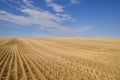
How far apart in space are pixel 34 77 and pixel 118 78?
186 inches

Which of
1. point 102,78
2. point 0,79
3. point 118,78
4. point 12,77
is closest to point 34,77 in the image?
point 12,77

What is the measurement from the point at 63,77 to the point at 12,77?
2.90 meters

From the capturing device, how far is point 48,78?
8.59 metres

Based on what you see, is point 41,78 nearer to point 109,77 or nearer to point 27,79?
point 27,79

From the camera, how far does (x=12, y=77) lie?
870 cm

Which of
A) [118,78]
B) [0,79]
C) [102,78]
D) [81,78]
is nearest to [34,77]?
[0,79]

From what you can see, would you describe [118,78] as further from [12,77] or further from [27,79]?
[12,77]

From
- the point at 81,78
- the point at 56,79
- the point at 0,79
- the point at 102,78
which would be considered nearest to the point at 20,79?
the point at 0,79

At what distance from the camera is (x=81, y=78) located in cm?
864

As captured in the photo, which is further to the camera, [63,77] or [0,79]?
[63,77]

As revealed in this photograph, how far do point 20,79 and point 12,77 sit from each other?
666mm

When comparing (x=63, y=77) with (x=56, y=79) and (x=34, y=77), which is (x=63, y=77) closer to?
(x=56, y=79)

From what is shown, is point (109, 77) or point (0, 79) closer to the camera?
point (0, 79)

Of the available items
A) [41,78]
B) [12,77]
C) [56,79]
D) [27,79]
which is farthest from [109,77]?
[12,77]
